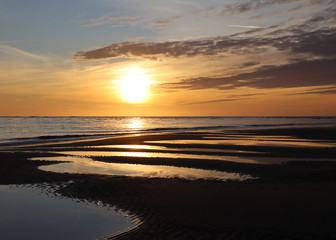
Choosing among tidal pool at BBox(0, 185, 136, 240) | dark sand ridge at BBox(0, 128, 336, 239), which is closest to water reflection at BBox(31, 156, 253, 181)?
dark sand ridge at BBox(0, 128, 336, 239)

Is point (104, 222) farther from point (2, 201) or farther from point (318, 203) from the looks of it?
point (318, 203)

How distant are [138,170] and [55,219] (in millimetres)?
10287

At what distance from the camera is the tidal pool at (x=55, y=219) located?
895 centimetres

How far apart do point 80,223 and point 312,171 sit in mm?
15306

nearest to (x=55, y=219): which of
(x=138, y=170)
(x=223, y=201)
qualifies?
(x=223, y=201)

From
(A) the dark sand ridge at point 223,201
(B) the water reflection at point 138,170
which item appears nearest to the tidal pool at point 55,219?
(A) the dark sand ridge at point 223,201

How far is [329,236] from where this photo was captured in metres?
8.59

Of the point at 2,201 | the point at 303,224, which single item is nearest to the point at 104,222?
the point at 2,201

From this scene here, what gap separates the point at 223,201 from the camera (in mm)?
12492

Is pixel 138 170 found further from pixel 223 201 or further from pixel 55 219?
pixel 55 219

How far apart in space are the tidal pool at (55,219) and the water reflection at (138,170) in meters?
6.54

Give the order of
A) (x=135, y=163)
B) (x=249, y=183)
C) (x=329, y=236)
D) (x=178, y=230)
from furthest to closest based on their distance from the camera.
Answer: (x=135, y=163) < (x=249, y=183) < (x=178, y=230) < (x=329, y=236)

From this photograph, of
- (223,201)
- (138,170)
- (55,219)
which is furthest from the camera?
(138,170)

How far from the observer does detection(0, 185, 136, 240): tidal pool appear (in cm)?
895
